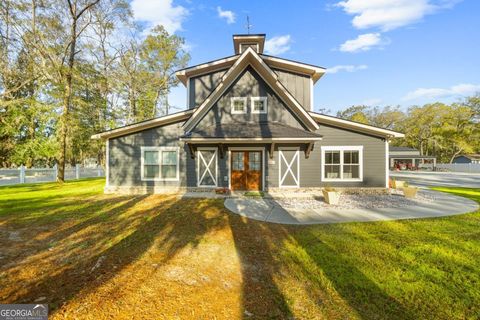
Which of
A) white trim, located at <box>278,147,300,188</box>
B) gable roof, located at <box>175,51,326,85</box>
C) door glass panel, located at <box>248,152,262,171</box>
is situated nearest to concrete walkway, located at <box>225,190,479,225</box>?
white trim, located at <box>278,147,300,188</box>

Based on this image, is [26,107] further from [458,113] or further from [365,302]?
[458,113]

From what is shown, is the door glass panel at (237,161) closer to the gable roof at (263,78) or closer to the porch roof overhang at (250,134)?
the porch roof overhang at (250,134)

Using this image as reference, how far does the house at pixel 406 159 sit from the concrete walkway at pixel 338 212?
133ft

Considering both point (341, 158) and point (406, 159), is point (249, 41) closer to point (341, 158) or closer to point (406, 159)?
point (341, 158)

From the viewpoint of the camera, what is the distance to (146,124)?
453 inches

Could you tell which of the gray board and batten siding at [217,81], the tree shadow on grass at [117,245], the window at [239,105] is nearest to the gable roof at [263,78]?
the window at [239,105]

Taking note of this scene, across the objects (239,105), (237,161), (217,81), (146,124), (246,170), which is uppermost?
(217,81)

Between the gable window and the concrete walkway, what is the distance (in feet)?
17.7

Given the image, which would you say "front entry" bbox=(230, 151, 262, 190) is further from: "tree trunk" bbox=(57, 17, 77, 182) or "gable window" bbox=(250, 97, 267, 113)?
"tree trunk" bbox=(57, 17, 77, 182)

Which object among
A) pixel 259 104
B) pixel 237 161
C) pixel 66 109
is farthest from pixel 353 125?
pixel 66 109

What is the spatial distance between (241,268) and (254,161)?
27.1 feet

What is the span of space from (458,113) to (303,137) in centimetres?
5673

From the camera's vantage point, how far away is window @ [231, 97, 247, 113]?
39.4 feet

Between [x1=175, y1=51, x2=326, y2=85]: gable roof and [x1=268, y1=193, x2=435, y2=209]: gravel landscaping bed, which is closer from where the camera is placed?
[x1=268, y1=193, x2=435, y2=209]: gravel landscaping bed
